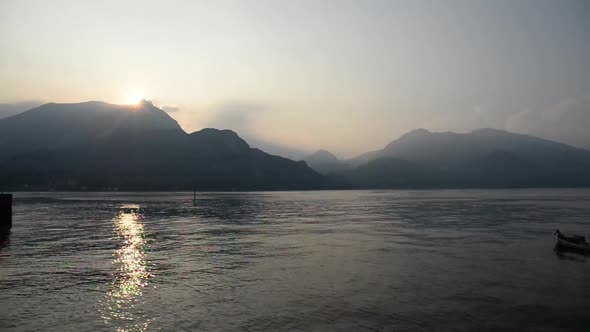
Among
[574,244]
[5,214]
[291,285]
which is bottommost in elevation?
[291,285]

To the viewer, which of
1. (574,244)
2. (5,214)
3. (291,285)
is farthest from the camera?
(5,214)

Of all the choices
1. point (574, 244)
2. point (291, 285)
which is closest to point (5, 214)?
point (291, 285)

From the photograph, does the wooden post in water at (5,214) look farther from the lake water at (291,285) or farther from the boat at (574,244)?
the boat at (574,244)

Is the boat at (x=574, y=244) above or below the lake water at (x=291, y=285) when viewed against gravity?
above

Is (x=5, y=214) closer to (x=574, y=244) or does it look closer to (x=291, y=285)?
(x=291, y=285)

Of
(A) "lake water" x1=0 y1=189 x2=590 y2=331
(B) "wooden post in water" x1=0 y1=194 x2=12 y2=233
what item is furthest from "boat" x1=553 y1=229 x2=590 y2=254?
(B) "wooden post in water" x1=0 y1=194 x2=12 y2=233

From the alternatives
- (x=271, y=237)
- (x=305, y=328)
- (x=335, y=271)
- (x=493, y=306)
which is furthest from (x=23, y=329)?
(x=271, y=237)

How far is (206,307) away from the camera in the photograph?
2606cm

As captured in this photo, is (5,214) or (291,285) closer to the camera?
(291,285)

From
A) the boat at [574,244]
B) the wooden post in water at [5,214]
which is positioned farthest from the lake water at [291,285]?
the wooden post in water at [5,214]

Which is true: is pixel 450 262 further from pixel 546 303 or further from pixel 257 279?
pixel 257 279

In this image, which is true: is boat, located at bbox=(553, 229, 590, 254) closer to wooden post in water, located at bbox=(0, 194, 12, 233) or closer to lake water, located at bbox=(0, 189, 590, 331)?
lake water, located at bbox=(0, 189, 590, 331)

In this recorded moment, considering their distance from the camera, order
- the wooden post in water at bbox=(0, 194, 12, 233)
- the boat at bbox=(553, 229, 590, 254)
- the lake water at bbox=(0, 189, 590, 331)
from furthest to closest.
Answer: the wooden post in water at bbox=(0, 194, 12, 233)
the boat at bbox=(553, 229, 590, 254)
the lake water at bbox=(0, 189, 590, 331)

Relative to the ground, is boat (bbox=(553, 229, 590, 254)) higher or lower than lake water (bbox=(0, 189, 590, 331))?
higher
